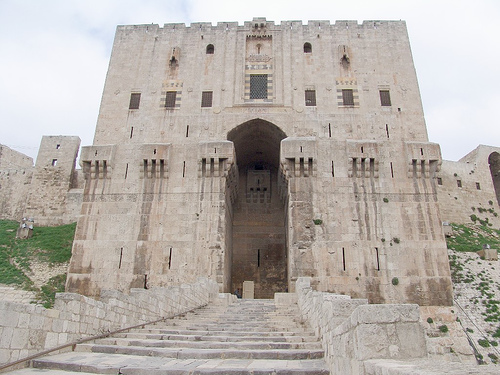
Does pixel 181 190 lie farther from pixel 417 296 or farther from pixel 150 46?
pixel 417 296

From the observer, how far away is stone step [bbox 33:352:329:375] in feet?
16.9

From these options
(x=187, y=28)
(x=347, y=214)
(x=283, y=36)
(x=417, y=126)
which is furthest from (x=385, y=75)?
(x=187, y=28)

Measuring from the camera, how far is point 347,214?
17.1m

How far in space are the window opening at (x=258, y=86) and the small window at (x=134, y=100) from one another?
239 inches

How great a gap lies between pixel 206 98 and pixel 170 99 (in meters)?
1.94

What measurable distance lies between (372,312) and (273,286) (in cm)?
1695

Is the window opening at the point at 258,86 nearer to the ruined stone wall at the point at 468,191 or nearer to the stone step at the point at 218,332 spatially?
the ruined stone wall at the point at 468,191

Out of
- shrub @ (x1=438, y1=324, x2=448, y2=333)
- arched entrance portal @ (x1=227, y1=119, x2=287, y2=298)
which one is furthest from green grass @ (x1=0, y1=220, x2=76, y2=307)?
shrub @ (x1=438, y1=324, x2=448, y2=333)

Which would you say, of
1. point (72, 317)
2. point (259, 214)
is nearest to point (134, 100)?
point (259, 214)

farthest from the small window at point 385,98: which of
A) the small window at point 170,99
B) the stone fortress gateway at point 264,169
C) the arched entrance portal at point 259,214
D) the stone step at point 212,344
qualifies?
the stone step at point 212,344

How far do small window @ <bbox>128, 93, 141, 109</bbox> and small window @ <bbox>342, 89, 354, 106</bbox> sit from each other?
35.6ft

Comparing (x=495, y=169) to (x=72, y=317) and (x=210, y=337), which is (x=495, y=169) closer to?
(x=210, y=337)

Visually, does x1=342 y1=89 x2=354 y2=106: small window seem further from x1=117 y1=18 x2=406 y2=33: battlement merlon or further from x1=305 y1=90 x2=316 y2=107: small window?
x1=117 y1=18 x2=406 y2=33: battlement merlon

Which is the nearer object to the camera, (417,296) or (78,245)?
(417,296)
